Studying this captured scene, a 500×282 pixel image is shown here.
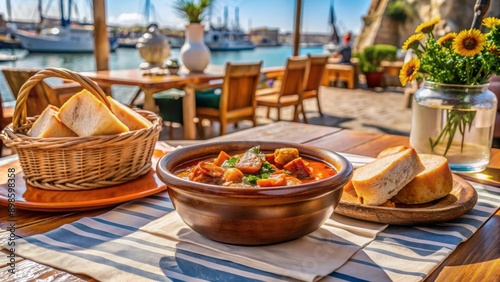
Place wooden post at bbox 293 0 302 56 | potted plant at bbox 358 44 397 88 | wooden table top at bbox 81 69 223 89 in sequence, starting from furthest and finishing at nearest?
1. potted plant at bbox 358 44 397 88
2. wooden post at bbox 293 0 302 56
3. wooden table top at bbox 81 69 223 89

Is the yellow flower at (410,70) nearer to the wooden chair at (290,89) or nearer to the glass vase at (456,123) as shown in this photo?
the glass vase at (456,123)

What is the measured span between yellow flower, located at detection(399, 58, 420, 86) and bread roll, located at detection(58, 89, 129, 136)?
656 mm

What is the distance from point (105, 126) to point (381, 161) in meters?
0.52

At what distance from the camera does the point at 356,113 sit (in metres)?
6.20

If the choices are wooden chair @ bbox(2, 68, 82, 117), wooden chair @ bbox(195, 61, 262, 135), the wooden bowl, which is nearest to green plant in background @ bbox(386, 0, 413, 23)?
wooden chair @ bbox(195, 61, 262, 135)

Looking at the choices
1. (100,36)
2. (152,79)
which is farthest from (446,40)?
(100,36)

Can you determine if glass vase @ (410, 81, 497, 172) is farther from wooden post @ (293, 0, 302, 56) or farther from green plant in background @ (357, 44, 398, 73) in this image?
green plant in background @ (357, 44, 398, 73)

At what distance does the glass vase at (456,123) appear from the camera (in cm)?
112

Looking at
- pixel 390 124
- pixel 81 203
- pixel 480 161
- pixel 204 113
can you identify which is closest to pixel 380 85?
pixel 390 124

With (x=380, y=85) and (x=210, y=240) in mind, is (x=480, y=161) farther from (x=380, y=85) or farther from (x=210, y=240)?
(x=380, y=85)

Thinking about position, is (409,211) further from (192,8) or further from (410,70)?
(192,8)

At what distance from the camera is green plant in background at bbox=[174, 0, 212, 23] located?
4031mm

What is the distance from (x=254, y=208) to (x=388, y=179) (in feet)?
1.02

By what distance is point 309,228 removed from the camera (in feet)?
2.21
